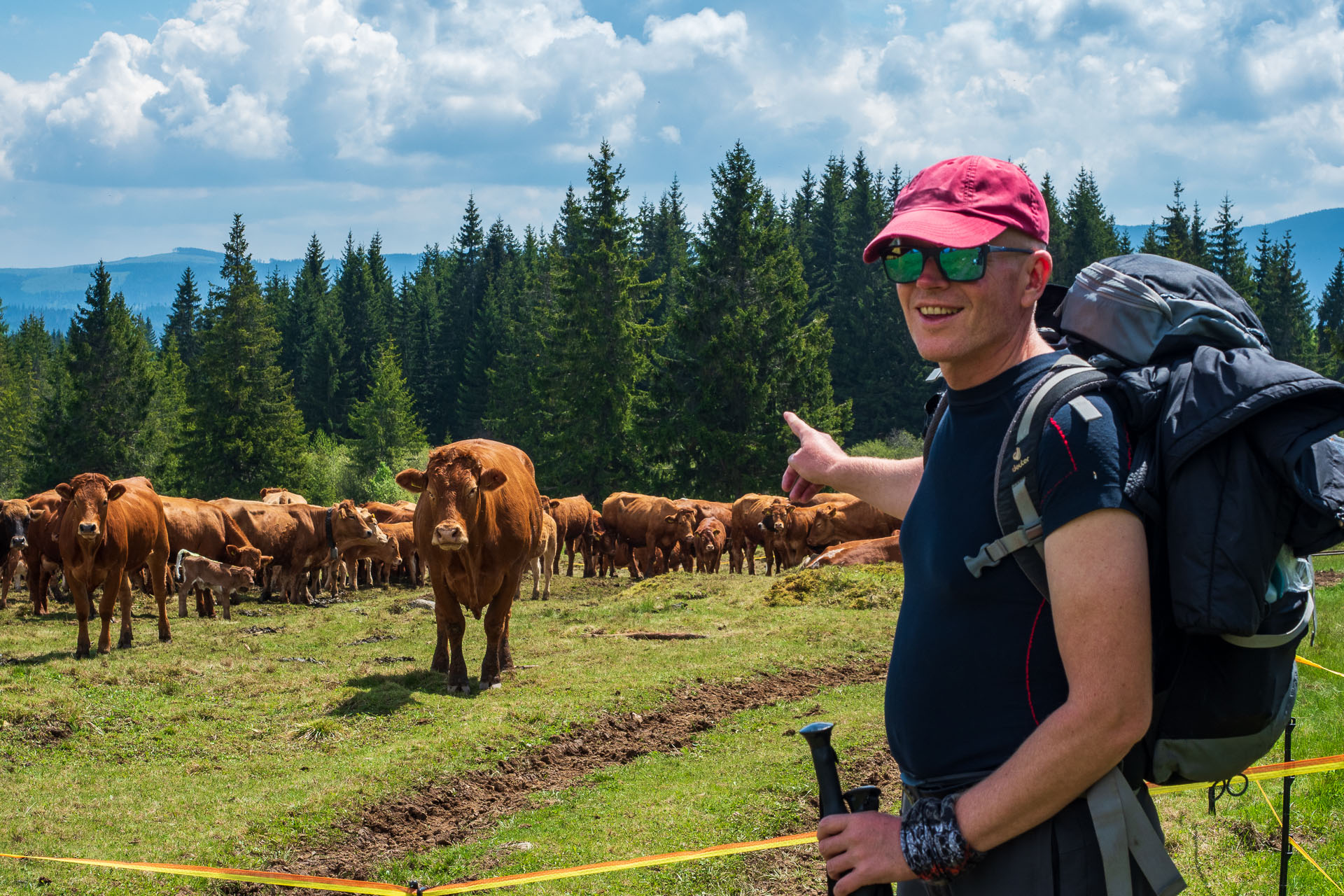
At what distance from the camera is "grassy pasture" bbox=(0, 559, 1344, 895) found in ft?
21.7

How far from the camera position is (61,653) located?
1387cm

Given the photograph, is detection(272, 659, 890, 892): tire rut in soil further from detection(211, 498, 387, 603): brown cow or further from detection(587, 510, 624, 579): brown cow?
detection(587, 510, 624, 579): brown cow

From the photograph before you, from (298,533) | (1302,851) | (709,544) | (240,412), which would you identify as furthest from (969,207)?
(240,412)

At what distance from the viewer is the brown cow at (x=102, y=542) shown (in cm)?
1341

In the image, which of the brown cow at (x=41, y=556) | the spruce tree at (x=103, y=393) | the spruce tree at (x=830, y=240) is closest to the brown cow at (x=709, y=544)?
the brown cow at (x=41, y=556)

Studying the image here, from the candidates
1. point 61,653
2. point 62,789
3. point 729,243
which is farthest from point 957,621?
point 729,243

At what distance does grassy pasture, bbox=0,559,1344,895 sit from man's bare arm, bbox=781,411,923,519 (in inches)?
139

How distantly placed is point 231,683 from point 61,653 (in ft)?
12.1

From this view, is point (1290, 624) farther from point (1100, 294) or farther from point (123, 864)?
point (123, 864)

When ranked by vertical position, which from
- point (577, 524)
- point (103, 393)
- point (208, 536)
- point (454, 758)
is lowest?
point (454, 758)

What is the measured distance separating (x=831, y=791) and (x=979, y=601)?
2.04ft

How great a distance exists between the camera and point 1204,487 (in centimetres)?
193

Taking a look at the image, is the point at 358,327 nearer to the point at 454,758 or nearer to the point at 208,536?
the point at 208,536

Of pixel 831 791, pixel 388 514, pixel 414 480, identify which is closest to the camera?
pixel 831 791
